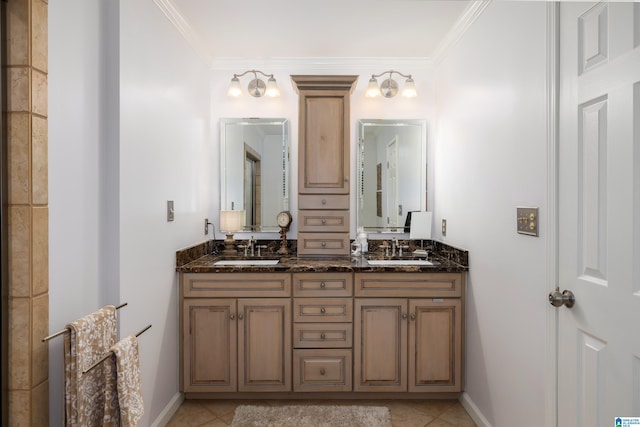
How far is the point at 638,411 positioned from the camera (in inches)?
43.0

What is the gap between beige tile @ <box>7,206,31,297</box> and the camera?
124cm

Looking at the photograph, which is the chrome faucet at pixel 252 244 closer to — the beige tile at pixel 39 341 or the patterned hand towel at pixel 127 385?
the patterned hand towel at pixel 127 385

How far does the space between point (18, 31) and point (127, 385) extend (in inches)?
53.8

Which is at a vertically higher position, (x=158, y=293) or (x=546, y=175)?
(x=546, y=175)

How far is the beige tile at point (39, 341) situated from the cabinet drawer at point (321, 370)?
1398mm

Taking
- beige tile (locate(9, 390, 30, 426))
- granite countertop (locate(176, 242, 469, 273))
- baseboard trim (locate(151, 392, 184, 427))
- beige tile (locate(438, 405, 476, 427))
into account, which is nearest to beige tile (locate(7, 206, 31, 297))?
beige tile (locate(9, 390, 30, 426))

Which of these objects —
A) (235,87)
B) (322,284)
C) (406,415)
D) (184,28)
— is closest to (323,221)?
(322,284)

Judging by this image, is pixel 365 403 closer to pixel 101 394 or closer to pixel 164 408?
pixel 164 408

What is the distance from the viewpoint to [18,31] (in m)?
1.23

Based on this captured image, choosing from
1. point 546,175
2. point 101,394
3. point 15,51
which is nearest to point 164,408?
point 101,394

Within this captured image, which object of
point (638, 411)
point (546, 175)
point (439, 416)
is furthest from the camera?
point (439, 416)

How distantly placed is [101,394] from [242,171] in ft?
6.26

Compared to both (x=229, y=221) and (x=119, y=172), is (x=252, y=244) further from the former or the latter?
(x=119, y=172)

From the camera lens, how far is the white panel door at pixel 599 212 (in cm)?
111
